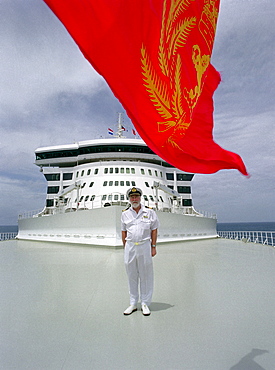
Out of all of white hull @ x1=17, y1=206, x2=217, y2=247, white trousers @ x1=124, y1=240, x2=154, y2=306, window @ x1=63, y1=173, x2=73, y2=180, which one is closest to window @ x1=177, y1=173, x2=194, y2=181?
white hull @ x1=17, y1=206, x2=217, y2=247

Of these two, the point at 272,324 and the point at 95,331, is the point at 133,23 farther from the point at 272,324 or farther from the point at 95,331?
the point at 272,324

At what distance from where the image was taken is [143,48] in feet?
8.66

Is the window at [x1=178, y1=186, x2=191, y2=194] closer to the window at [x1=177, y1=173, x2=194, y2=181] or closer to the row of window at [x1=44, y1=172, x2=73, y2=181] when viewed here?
the window at [x1=177, y1=173, x2=194, y2=181]

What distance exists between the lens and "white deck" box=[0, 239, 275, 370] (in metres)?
2.20

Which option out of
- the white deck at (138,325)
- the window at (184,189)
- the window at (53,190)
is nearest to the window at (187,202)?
the window at (184,189)

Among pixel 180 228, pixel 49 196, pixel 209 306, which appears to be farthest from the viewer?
pixel 49 196

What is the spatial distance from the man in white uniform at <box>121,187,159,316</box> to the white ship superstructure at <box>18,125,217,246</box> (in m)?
7.64

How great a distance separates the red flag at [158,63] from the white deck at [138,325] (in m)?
1.61

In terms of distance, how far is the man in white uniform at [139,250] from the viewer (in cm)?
349

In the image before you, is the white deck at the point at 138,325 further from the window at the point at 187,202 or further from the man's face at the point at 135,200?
the window at the point at 187,202

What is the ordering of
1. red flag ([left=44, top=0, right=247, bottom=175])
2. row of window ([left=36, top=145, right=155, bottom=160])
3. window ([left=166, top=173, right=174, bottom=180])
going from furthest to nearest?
window ([left=166, top=173, right=174, bottom=180]) → row of window ([left=36, top=145, right=155, bottom=160]) → red flag ([left=44, top=0, right=247, bottom=175])

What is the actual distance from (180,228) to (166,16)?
12.5 m

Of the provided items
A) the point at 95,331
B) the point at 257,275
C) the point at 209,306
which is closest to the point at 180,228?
the point at 257,275

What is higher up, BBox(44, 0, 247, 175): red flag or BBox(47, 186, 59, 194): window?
BBox(47, 186, 59, 194): window
